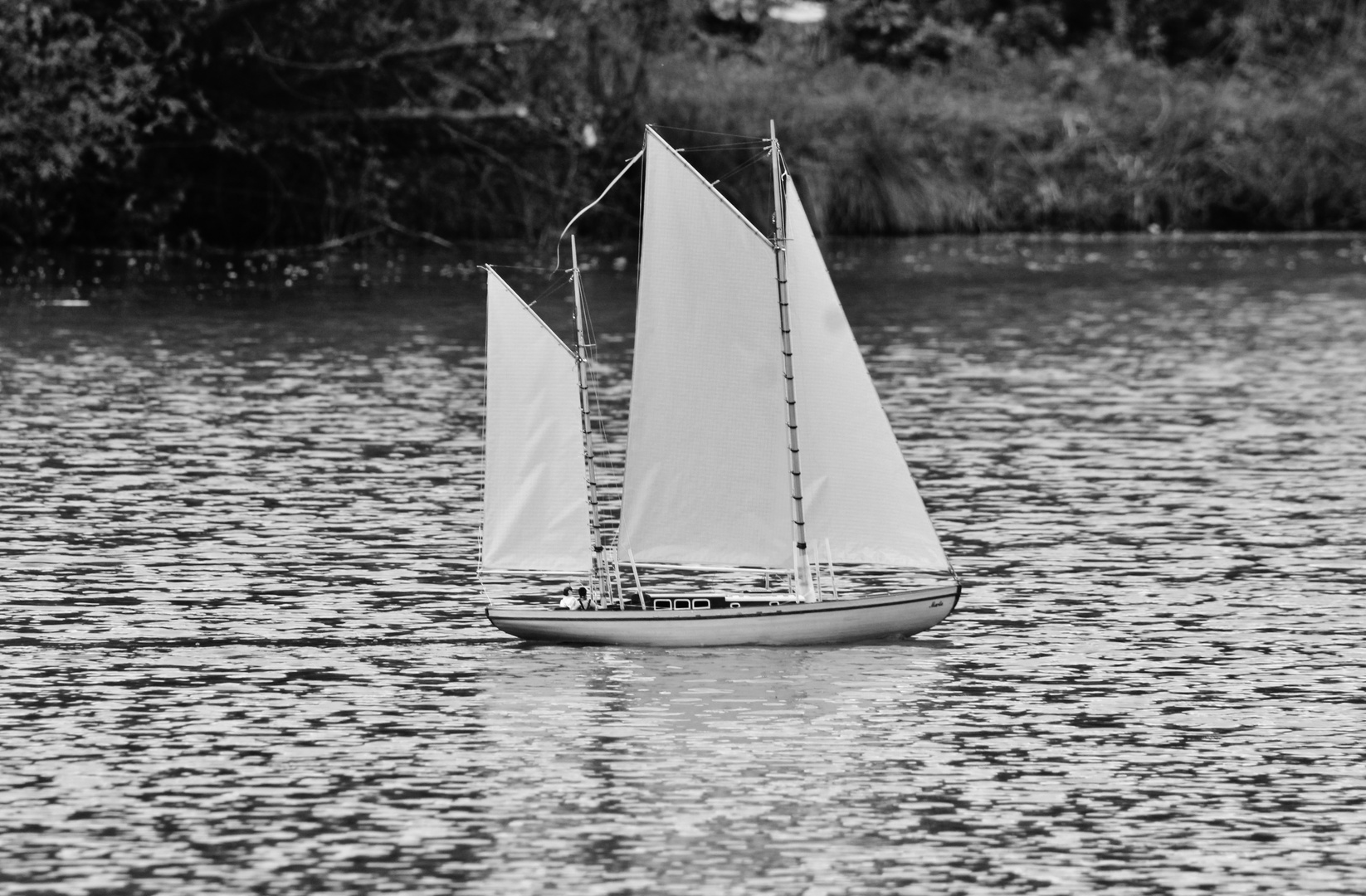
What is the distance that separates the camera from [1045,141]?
273 ft

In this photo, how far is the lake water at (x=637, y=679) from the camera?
1798cm

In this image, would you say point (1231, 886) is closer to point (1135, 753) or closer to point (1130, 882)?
point (1130, 882)

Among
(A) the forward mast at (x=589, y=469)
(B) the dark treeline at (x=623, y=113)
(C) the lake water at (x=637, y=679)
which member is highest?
(B) the dark treeline at (x=623, y=113)

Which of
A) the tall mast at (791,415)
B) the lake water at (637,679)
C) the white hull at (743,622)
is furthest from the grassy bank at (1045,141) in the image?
the white hull at (743,622)

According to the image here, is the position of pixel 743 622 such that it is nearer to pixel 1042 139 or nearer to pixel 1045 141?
pixel 1042 139

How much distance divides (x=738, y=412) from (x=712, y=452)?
0.49m

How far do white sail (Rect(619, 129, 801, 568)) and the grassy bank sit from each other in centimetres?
5060

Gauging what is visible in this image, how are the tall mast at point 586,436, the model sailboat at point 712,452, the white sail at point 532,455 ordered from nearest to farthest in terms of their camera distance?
the tall mast at point 586,436, the model sailboat at point 712,452, the white sail at point 532,455

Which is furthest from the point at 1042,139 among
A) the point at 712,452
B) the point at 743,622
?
the point at 743,622

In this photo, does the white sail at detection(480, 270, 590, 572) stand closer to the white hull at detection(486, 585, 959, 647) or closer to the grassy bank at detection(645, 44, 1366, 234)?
the white hull at detection(486, 585, 959, 647)

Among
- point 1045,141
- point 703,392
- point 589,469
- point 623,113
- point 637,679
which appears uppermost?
point 623,113

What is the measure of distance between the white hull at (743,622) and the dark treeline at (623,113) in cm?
4142

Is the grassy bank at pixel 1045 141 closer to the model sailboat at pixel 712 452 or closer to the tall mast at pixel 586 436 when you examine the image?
the model sailboat at pixel 712 452

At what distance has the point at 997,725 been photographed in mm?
21734
